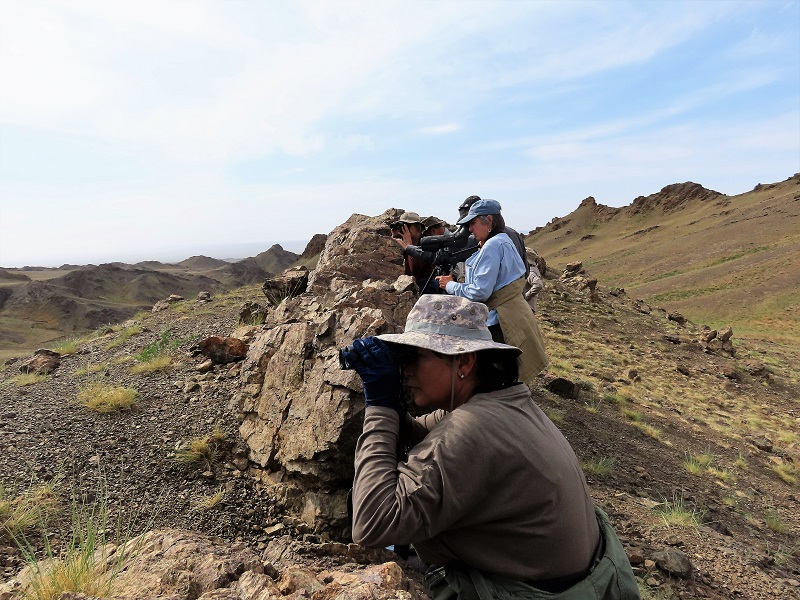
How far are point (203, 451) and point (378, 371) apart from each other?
291 centimetres

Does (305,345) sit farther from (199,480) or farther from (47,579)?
(47,579)

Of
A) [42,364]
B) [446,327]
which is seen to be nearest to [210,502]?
[446,327]

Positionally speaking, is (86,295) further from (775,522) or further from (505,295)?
(775,522)

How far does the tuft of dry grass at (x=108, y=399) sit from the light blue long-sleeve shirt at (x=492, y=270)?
12.9 ft

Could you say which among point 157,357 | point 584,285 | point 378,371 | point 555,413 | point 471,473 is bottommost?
point 555,413

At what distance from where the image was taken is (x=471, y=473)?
5.55ft

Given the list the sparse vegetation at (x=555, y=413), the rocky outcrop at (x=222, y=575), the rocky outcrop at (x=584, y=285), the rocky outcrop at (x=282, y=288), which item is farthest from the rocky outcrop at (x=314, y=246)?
the rocky outcrop at (x=222, y=575)

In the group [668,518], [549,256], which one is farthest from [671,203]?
[668,518]

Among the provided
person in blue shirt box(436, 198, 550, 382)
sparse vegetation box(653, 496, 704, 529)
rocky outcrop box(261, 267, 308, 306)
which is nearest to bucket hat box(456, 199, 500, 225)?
person in blue shirt box(436, 198, 550, 382)

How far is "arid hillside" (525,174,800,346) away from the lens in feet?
102

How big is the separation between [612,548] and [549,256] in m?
78.1

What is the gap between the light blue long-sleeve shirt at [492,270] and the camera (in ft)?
12.1

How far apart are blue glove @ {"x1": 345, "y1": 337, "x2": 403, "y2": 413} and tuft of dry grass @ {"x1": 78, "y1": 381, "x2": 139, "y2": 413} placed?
14.0 ft

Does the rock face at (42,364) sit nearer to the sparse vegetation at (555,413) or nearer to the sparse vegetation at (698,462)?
the sparse vegetation at (555,413)
